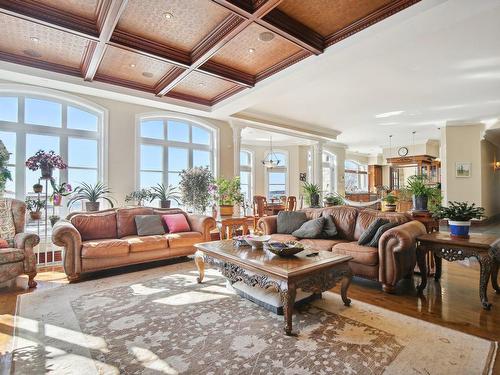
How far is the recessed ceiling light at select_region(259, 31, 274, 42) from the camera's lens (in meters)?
3.22

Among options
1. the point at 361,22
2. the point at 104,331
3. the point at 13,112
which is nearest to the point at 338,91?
the point at 361,22

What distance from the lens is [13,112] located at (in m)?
4.32

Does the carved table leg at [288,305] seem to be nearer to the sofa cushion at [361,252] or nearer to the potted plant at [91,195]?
the sofa cushion at [361,252]

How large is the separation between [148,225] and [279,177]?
726 cm

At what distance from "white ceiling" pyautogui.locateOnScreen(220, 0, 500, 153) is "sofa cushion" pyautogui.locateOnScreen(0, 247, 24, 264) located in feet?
13.1

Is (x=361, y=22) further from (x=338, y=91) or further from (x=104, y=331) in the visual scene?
(x=104, y=331)

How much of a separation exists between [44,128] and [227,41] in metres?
3.57

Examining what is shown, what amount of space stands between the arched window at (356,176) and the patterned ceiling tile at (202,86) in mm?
10300

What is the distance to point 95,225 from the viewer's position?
412 cm

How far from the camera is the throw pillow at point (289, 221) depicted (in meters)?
4.31

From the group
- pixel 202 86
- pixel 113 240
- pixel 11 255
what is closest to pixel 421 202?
pixel 202 86

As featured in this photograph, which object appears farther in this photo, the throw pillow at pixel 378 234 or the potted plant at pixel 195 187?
the potted plant at pixel 195 187

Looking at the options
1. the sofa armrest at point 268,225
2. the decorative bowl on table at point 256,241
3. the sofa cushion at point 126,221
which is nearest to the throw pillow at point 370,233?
the decorative bowl on table at point 256,241

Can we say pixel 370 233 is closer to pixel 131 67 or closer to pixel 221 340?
pixel 221 340
